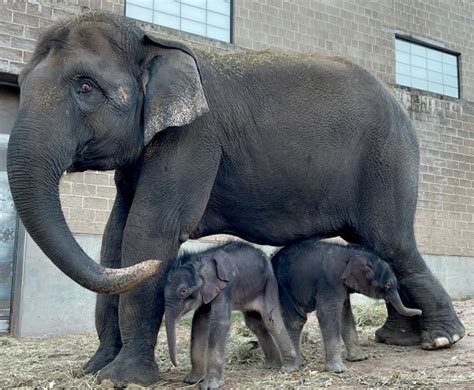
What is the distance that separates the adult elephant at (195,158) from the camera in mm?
3527

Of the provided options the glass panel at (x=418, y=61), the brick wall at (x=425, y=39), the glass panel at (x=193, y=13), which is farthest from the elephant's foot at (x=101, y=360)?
the glass panel at (x=418, y=61)

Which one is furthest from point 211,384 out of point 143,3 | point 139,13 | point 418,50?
point 418,50

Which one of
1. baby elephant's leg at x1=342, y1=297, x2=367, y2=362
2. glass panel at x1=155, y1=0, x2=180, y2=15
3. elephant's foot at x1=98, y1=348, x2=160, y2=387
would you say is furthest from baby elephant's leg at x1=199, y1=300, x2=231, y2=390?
glass panel at x1=155, y1=0, x2=180, y2=15

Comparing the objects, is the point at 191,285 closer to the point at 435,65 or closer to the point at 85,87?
the point at 85,87

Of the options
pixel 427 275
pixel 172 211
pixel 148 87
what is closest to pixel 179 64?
pixel 148 87

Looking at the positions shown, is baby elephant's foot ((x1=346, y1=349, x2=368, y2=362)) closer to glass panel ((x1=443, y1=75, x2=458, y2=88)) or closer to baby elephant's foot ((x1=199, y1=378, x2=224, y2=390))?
baby elephant's foot ((x1=199, y1=378, x2=224, y2=390))

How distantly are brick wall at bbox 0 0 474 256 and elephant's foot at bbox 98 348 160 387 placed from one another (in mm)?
6785

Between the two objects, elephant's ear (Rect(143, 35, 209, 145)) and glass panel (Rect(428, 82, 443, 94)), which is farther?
glass panel (Rect(428, 82, 443, 94))

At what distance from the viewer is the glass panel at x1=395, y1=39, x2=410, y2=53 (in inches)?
533

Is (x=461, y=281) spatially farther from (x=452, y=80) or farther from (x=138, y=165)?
(x=138, y=165)

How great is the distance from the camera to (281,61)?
15.5 feet

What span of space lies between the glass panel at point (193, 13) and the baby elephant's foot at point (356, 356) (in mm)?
7507

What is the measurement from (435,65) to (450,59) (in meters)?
0.53

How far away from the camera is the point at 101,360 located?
13.3 feet
